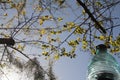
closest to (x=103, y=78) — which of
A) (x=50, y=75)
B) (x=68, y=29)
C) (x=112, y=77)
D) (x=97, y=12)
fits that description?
(x=112, y=77)

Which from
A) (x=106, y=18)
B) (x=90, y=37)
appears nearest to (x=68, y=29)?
(x=90, y=37)

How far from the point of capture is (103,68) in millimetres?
1604

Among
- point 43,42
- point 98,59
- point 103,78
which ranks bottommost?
point 103,78

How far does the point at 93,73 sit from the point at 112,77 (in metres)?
0.14

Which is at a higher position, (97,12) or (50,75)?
(97,12)

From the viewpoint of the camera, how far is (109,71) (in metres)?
1.56

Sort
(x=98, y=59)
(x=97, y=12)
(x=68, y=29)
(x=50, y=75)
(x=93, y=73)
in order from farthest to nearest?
(x=50, y=75) → (x=68, y=29) → (x=97, y=12) → (x=98, y=59) → (x=93, y=73)

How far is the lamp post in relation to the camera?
152cm

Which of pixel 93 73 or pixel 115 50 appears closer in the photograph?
pixel 93 73

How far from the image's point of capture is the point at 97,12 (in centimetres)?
446

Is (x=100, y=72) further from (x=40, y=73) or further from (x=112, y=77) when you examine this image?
(x=40, y=73)

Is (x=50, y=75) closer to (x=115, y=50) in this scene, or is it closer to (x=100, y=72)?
(x=115, y=50)

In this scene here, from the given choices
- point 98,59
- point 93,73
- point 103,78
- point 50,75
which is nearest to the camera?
point 103,78

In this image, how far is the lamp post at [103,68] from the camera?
1.52m
